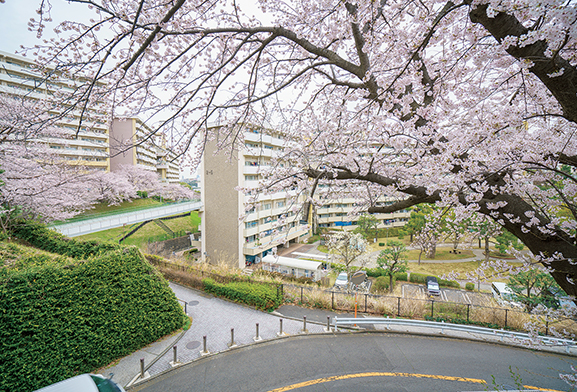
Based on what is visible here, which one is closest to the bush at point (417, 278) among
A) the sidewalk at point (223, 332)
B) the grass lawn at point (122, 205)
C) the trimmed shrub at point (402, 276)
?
the trimmed shrub at point (402, 276)

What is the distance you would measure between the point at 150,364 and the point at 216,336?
Answer: 1868mm

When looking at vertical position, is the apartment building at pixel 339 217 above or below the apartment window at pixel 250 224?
below

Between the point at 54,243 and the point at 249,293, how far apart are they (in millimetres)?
8245

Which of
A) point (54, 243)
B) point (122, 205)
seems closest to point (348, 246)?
point (54, 243)

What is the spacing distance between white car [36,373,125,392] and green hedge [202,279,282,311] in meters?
5.82

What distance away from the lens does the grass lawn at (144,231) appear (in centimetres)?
2133

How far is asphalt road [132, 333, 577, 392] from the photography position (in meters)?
5.26

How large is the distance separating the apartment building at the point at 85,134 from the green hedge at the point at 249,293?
5820mm

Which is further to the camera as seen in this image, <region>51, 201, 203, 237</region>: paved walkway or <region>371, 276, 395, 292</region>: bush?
<region>371, 276, 395, 292</region>: bush

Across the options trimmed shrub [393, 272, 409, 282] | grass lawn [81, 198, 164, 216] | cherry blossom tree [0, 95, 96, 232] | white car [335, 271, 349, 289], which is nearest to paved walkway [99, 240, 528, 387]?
cherry blossom tree [0, 95, 96, 232]

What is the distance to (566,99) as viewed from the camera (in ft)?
6.97

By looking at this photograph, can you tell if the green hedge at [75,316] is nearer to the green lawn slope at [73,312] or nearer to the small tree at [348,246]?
the green lawn slope at [73,312]

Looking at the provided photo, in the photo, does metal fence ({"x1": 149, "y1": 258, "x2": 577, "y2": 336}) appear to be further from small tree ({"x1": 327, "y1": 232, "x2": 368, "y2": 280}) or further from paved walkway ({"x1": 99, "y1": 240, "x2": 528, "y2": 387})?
small tree ({"x1": 327, "y1": 232, "x2": 368, "y2": 280})

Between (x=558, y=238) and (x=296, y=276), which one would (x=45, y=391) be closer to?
(x=558, y=238)
